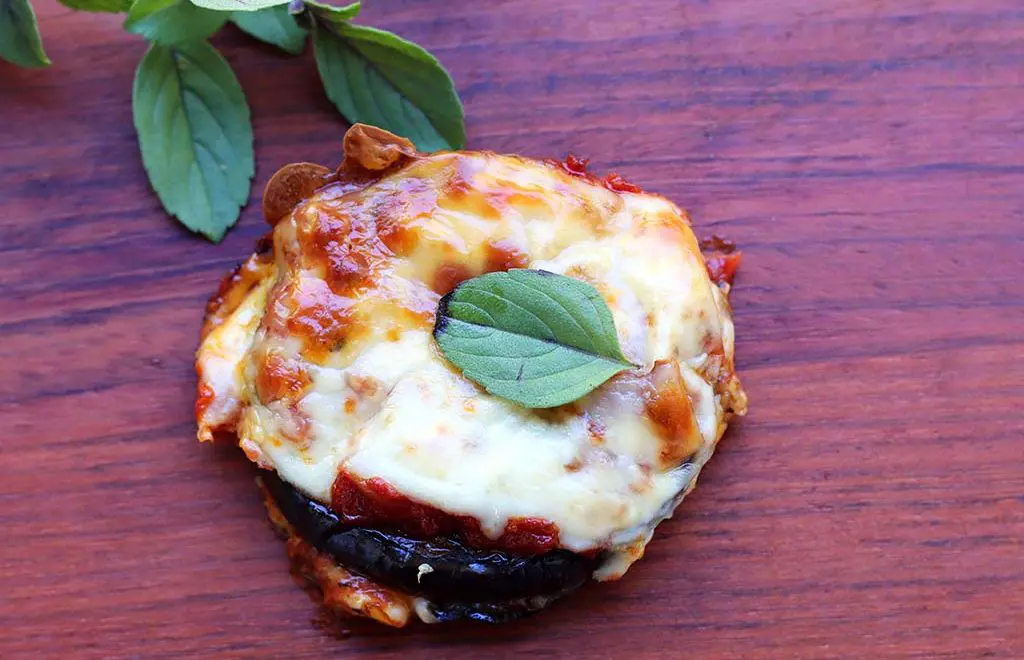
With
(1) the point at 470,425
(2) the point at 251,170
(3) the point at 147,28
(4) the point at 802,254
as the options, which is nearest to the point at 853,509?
(4) the point at 802,254

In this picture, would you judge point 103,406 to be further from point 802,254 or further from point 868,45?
point 868,45

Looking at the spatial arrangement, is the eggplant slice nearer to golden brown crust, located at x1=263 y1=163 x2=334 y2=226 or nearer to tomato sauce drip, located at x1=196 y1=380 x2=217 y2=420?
tomato sauce drip, located at x1=196 y1=380 x2=217 y2=420

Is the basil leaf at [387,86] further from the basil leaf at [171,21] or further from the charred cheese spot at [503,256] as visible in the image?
the charred cheese spot at [503,256]

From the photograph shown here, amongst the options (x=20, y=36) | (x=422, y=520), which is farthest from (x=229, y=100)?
(x=422, y=520)

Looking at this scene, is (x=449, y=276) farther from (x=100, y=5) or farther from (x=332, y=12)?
(x=100, y=5)

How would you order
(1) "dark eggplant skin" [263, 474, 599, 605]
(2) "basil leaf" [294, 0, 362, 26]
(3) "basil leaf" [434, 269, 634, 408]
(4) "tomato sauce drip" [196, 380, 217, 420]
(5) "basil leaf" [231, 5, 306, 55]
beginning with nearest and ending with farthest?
(3) "basil leaf" [434, 269, 634, 408], (1) "dark eggplant skin" [263, 474, 599, 605], (4) "tomato sauce drip" [196, 380, 217, 420], (2) "basil leaf" [294, 0, 362, 26], (5) "basil leaf" [231, 5, 306, 55]

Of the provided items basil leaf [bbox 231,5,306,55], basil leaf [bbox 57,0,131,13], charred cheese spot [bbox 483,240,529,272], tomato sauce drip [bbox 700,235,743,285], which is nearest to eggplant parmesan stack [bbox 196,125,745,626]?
charred cheese spot [bbox 483,240,529,272]

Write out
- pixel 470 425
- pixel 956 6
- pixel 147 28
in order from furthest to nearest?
1. pixel 956 6
2. pixel 147 28
3. pixel 470 425
